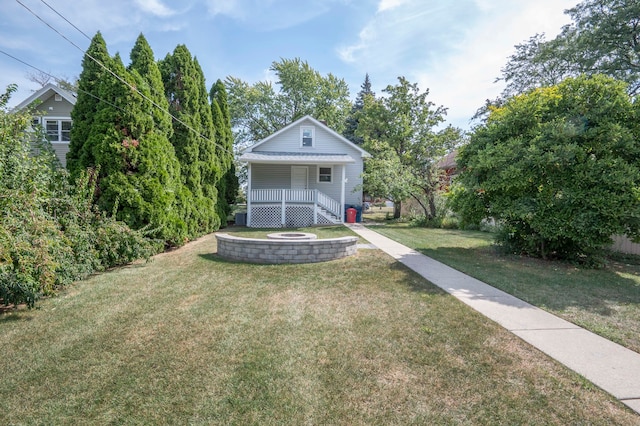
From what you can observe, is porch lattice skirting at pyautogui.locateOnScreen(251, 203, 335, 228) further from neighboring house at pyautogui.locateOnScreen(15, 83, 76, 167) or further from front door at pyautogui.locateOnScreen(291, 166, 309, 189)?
neighboring house at pyautogui.locateOnScreen(15, 83, 76, 167)

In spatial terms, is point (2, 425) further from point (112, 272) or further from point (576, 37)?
point (576, 37)

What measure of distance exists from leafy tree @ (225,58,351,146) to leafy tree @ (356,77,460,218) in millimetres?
9038

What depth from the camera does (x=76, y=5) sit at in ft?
21.4

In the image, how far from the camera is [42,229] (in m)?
4.60

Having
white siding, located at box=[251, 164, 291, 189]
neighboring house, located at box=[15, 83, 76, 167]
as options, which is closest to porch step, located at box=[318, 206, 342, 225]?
white siding, located at box=[251, 164, 291, 189]

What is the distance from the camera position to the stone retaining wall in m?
7.22

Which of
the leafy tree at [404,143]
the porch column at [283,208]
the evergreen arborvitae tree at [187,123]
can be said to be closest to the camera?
the evergreen arborvitae tree at [187,123]

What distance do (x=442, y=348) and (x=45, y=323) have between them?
16.2 feet

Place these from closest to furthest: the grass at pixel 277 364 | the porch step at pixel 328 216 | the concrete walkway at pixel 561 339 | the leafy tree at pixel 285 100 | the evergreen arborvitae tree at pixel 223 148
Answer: the grass at pixel 277 364 → the concrete walkway at pixel 561 339 → the evergreen arborvitae tree at pixel 223 148 → the porch step at pixel 328 216 → the leafy tree at pixel 285 100

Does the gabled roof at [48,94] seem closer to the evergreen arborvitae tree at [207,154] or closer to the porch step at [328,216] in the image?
the evergreen arborvitae tree at [207,154]

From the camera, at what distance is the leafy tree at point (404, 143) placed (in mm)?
16234

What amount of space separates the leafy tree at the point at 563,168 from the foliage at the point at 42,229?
27.7 feet

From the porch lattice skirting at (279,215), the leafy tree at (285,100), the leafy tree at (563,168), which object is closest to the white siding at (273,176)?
the porch lattice skirting at (279,215)

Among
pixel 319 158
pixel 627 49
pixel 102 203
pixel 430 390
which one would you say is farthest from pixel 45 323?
pixel 627 49
